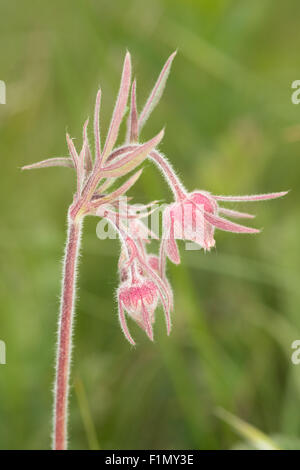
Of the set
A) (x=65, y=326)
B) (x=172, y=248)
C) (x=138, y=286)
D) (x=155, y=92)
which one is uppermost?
(x=155, y=92)

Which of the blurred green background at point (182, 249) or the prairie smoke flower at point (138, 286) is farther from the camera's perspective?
the blurred green background at point (182, 249)

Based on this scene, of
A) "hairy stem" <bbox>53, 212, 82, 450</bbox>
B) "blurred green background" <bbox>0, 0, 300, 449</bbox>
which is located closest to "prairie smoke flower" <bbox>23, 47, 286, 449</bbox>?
"hairy stem" <bbox>53, 212, 82, 450</bbox>

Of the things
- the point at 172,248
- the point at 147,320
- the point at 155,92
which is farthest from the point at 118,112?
the point at 147,320

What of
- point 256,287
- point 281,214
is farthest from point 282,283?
point 281,214

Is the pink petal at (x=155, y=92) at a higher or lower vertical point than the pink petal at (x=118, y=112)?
higher

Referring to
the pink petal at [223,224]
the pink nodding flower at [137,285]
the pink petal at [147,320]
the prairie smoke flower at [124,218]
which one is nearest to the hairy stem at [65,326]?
the prairie smoke flower at [124,218]

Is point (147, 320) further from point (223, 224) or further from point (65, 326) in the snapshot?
point (223, 224)

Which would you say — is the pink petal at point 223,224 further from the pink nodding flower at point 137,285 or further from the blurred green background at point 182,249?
the blurred green background at point 182,249
